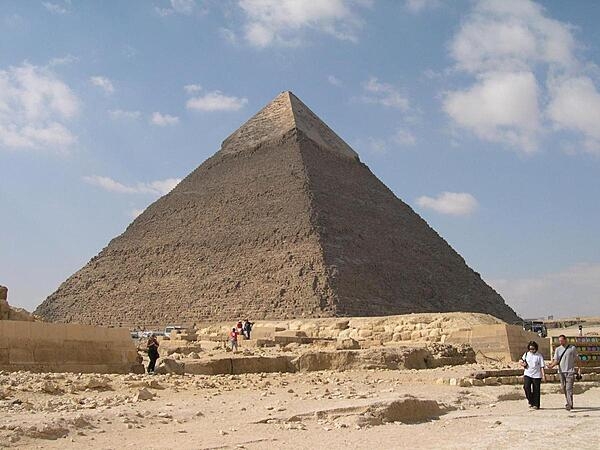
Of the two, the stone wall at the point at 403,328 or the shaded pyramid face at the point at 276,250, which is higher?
the shaded pyramid face at the point at 276,250

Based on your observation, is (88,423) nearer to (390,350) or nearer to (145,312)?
(390,350)

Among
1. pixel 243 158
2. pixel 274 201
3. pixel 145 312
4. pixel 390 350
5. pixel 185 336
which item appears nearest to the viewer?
pixel 390 350

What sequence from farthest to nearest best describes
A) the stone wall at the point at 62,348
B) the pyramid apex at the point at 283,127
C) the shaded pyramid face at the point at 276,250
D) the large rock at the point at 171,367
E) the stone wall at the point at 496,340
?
the pyramid apex at the point at 283,127
the shaded pyramid face at the point at 276,250
the stone wall at the point at 496,340
the large rock at the point at 171,367
the stone wall at the point at 62,348

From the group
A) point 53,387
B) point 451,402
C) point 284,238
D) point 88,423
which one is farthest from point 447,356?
point 284,238

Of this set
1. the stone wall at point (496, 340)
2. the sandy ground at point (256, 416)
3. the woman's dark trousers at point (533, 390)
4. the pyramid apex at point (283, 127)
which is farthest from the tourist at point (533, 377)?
the pyramid apex at point (283, 127)

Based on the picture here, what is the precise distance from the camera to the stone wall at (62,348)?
7.70 metres

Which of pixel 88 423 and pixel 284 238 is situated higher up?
pixel 284 238

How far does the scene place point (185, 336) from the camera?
18891 mm

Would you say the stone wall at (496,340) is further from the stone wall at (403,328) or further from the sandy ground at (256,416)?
the sandy ground at (256,416)

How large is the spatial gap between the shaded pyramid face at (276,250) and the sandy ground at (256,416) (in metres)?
34.7

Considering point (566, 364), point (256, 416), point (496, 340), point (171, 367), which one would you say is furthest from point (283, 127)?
point (256, 416)

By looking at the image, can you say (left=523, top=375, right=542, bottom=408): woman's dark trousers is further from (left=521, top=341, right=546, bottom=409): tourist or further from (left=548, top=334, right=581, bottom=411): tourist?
(left=548, top=334, right=581, bottom=411): tourist

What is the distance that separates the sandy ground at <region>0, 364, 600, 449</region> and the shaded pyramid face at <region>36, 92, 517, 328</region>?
34.7 meters

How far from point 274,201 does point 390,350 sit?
48.1m
